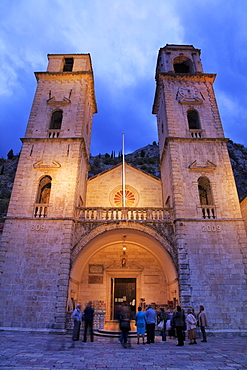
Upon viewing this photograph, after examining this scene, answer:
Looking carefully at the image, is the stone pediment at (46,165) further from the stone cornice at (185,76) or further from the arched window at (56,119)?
the stone cornice at (185,76)

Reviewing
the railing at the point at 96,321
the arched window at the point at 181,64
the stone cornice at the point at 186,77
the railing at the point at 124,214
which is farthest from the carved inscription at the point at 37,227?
the arched window at the point at 181,64

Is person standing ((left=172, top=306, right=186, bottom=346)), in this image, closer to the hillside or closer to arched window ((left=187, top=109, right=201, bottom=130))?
arched window ((left=187, top=109, right=201, bottom=130))

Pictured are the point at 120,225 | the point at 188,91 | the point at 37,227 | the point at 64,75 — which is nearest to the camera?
the point at 37,227

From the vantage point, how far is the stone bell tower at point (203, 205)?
35.9 ft

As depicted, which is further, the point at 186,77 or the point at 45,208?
the point at 186,77

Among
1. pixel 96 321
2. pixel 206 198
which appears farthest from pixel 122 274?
pixel 206 198

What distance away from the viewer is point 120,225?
12.7 meters

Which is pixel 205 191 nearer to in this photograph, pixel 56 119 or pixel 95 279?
pixel 95 279

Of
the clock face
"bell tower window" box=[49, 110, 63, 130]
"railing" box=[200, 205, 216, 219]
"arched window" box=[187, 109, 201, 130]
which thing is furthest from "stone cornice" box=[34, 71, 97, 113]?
"railing" box=[200, 205, 216, 219]

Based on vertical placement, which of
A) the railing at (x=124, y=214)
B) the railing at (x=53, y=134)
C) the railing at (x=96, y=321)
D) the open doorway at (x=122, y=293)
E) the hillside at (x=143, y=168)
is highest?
the hillside at (x=143, y=168)

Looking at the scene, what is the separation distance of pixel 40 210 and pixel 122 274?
6529 millimetres

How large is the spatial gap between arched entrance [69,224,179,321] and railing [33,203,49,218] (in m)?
3.28

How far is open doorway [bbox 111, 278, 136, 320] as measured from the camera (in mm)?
14773

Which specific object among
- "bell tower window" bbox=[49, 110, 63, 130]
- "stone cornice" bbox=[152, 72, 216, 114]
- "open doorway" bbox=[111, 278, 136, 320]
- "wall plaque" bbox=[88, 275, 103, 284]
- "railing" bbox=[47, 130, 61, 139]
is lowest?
"open doorway" bbox=[111, 278, 136, 320]
